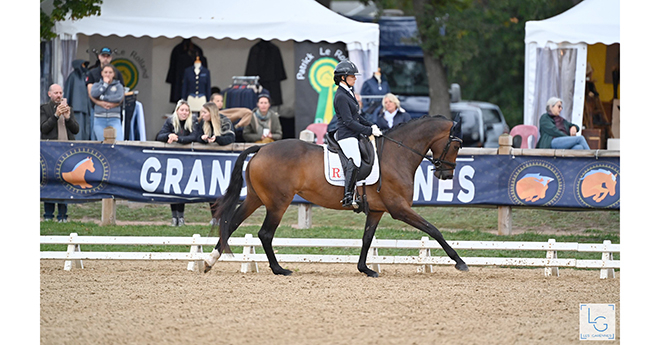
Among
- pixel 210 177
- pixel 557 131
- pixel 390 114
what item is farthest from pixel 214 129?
pixel 557 131

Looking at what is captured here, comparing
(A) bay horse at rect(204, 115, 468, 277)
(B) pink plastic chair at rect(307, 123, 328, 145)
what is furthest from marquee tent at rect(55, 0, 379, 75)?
(A) bay horse at rect(204, 115, 468, 277)

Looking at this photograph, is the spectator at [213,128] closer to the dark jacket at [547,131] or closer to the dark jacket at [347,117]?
the dark jacket at [347,117]

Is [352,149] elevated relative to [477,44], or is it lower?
lower

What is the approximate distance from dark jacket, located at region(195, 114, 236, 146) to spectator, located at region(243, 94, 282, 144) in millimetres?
649

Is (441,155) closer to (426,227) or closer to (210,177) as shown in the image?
(426,227)

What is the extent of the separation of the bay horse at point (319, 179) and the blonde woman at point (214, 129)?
10.6 feet

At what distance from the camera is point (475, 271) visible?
1056 centimetres

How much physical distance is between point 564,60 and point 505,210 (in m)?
3.84

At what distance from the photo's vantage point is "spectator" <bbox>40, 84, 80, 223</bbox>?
43.7ft

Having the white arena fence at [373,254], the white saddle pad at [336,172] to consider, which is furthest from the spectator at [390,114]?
the white saddle pad at [336,172]

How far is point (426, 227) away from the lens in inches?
377

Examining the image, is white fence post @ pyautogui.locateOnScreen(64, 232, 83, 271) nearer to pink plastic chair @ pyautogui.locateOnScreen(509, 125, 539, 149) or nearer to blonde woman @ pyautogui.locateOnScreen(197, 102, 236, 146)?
blonde woman @ pyautogui.locateOnScreen(197, 102, 236, 146)
